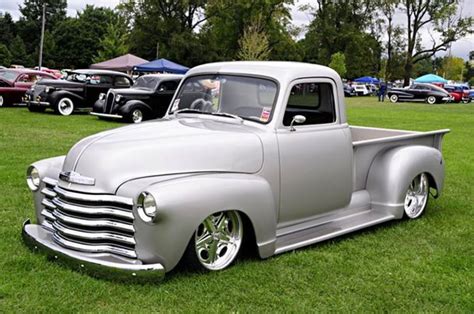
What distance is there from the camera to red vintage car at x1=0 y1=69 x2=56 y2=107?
70.6 ft

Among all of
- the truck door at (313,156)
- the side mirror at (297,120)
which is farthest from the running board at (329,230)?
the side mirror at (297,120)

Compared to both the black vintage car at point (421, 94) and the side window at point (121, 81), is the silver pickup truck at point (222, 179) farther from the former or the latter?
the black vintage car at point (421, 94)

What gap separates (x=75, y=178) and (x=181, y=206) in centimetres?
92

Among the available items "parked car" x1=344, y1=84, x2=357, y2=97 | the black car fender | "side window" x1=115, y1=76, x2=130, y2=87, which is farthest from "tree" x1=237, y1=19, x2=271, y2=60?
the black car fender

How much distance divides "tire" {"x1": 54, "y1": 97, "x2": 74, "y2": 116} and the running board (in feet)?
51.2

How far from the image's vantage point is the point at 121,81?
2131 cm

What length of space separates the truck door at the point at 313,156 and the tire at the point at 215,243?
0.63m

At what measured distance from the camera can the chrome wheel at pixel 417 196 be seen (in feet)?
21.7

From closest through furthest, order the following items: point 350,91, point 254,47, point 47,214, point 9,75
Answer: point 47,214
point 9,75
point 254,47
point 350,91

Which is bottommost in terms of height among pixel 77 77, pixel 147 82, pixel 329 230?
pixel 329 230

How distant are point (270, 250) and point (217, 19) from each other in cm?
Result: 5822

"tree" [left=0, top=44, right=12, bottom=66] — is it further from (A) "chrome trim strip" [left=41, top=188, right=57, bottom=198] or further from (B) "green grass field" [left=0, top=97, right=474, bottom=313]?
(A) "chrome trim strip" [left=41, top=188, right=57, bottom=198]

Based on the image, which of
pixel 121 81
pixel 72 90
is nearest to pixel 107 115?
pixel 72 90

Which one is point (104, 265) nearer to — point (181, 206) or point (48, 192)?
point (181, 206)
